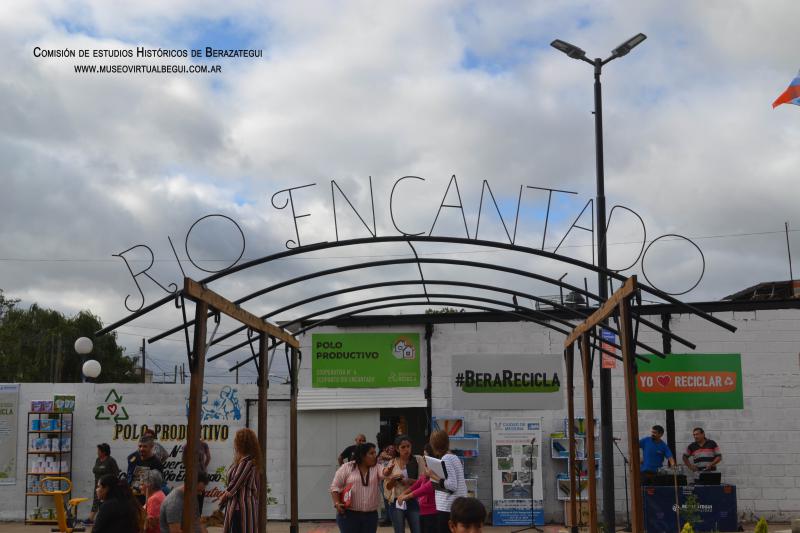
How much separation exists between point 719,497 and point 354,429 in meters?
7.05

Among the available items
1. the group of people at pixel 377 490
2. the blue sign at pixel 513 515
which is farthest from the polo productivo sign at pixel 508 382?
the group of people at pixel 377 490

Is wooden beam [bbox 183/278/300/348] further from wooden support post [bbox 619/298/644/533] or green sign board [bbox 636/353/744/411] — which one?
green sign board [bbox 636/353/744/411]

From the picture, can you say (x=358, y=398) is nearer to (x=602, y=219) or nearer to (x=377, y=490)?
(x=602, y=219)

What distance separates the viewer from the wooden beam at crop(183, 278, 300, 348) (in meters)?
7.57

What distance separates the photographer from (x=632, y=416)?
748 centimetres

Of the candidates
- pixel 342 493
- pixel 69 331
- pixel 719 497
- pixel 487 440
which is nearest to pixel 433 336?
pixel 487 440

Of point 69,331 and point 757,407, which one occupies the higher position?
point 69,331

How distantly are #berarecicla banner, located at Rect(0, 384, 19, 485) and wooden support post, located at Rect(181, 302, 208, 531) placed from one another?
1237cm

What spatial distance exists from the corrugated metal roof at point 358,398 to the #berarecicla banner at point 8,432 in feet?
19.2

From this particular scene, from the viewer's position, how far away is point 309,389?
1834 centimetres

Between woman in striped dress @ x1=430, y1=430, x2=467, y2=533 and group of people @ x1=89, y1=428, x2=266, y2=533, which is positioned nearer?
group of people @ x1=89, y1=428, x2=266, y2=533

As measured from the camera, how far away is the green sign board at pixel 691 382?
1784 centimetres

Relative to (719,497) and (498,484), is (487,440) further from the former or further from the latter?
(719,497)

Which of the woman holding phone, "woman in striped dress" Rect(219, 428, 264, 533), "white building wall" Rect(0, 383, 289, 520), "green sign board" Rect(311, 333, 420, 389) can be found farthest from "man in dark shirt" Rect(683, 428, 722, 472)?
"woman in striped dress" Rect(219, 428, 264, 533)
